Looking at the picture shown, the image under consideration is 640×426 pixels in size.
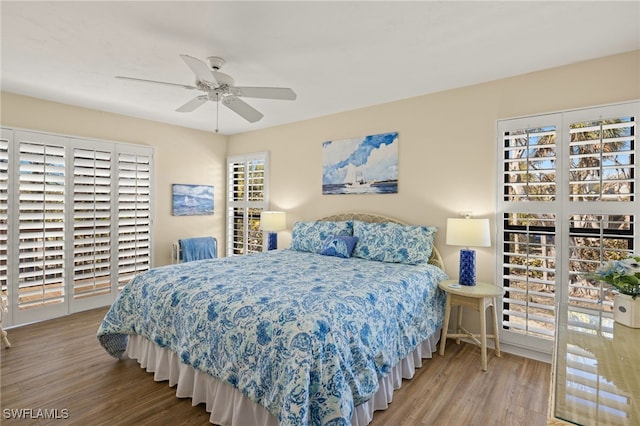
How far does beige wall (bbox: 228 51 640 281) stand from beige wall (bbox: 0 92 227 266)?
2046 mm

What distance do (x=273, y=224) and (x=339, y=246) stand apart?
1.37m

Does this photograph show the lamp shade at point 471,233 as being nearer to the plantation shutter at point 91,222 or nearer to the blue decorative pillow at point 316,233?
the blue decorative pillow at point 316,233

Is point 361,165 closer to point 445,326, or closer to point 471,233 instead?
point 471,233

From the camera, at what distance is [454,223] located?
3.09m

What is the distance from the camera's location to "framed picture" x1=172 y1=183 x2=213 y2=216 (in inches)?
205

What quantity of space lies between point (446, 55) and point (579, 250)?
6.69ft

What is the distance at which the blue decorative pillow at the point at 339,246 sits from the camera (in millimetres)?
3688

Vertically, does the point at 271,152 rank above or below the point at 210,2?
below

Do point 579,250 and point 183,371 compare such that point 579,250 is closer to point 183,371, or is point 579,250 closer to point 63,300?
point 183,371

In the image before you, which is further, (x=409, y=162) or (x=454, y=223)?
(x=409, y=162)

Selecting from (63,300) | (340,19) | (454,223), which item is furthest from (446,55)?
(63,300)

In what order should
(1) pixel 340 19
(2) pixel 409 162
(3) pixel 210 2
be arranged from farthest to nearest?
(2) pixel 409 162 → (1) pixel 340 19 → (3) pixel 210 2

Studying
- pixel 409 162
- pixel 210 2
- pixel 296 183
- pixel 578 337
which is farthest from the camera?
pixel 296 183

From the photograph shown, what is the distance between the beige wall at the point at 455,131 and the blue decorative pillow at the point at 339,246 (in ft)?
2.05
